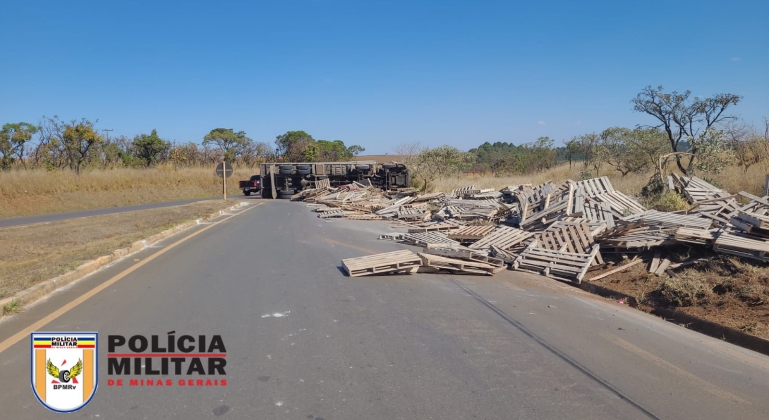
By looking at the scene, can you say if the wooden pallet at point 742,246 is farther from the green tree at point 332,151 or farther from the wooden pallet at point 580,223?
the green tree at point 332,151

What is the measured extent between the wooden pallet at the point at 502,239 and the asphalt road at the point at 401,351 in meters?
2.48

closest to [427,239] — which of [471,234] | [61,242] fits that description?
[471,234]

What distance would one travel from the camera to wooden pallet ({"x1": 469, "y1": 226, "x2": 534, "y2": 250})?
11.4 meters

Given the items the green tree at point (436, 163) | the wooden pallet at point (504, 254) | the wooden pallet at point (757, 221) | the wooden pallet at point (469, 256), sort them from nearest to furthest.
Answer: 1. the wooden pallet at point (757, 221)
2. the wooden pallet at point (469, 256)
3. the wooden pallet at point (504, 254)
4. the green tree at point (436, 163)

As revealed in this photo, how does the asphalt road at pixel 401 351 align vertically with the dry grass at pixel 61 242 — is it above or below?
below

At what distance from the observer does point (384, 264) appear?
28.9 ft

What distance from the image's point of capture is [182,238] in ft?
46.2

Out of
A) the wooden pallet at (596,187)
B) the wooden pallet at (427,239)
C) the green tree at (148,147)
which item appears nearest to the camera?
the wooden pallet at (427,239)

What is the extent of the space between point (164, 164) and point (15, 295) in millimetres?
43839

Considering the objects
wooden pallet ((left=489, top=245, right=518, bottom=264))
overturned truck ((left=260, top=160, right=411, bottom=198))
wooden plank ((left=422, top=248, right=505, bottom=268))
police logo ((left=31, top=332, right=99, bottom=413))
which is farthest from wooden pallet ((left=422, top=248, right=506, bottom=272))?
overturned truck ((left=260, top=160, right=411, bottom=198))

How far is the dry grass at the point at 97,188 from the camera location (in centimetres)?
2822

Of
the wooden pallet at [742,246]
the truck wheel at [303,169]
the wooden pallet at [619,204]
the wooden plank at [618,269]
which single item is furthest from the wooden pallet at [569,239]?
the truck wheel at [303,169]

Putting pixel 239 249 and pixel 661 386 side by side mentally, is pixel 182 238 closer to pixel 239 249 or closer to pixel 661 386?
pixel 239 249

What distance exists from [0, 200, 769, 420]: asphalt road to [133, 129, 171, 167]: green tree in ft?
142
